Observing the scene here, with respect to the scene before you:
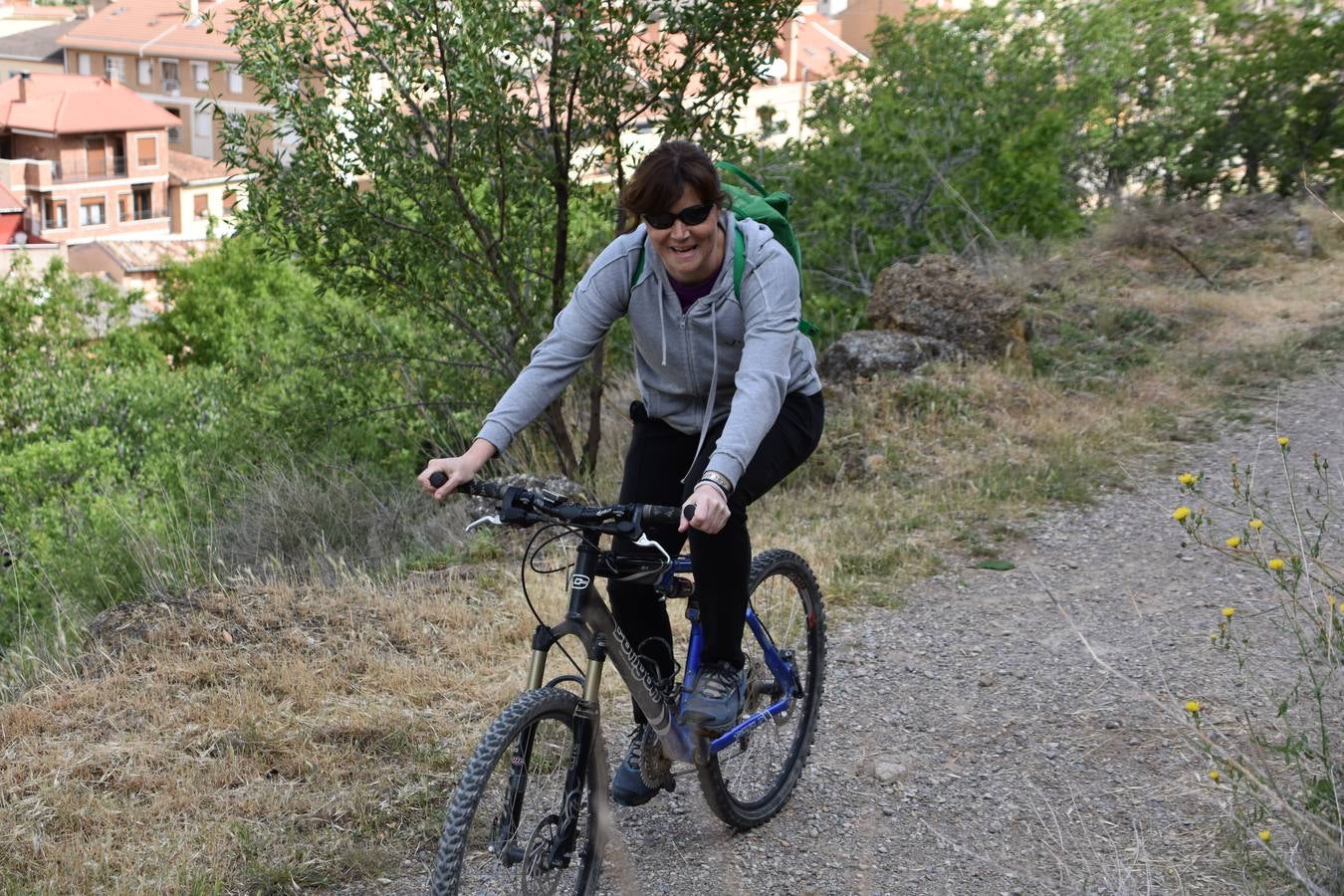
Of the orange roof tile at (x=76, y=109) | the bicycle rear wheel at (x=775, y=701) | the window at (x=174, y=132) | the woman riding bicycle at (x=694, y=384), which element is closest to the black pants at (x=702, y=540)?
the woman riding bicycle at (x=694, y=384)

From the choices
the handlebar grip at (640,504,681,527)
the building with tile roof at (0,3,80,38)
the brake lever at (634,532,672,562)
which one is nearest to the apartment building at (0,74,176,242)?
the building with tile roof at (0,3,80,38)

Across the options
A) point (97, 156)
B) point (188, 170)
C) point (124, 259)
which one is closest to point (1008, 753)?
point (124, 259)

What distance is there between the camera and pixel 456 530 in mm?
7312

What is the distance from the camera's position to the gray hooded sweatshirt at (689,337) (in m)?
3.49

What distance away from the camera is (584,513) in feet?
10.2

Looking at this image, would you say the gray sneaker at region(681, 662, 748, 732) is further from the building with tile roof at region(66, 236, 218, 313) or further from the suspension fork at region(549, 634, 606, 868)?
the building with tile roof at region(66, 236, 218, 313)

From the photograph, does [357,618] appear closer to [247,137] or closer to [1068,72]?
[247,137]

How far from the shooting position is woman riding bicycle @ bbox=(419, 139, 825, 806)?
346cm

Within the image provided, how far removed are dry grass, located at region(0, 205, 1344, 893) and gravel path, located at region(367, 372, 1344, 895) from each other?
1.19ft

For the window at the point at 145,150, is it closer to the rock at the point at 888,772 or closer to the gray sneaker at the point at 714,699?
the rock at the point at 888,772

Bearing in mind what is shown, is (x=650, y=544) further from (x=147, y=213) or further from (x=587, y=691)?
(x=147, y=213)

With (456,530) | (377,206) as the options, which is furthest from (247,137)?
(456,530)

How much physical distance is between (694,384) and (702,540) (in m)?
0.40

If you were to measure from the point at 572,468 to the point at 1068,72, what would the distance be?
51.8 feet
